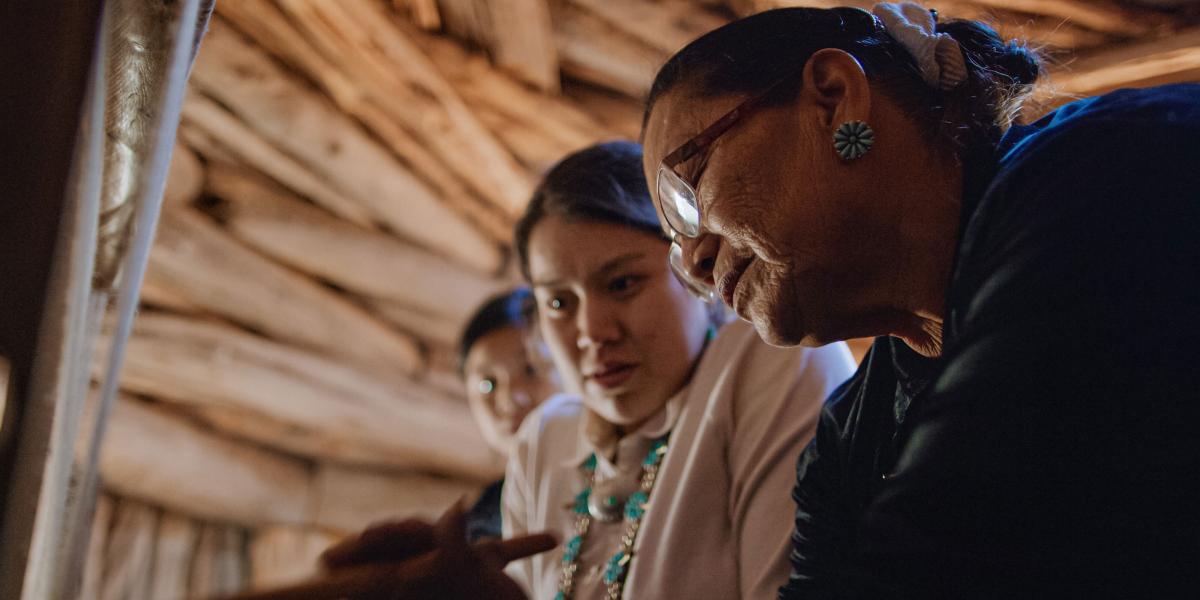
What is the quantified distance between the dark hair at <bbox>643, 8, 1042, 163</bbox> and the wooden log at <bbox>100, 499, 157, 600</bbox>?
298cm

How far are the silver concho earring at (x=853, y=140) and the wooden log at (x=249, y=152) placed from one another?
252cm

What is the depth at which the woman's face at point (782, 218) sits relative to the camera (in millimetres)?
1021

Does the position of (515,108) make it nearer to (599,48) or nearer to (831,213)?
(599,48)

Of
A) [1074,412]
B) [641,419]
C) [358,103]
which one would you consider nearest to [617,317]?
[641,419]

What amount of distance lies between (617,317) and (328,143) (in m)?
1.94

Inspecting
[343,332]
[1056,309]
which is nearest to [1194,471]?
[1056,309]

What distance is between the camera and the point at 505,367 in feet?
8.14

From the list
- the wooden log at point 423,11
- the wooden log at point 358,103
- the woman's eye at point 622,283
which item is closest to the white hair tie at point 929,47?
the woman's eye at point 622,283

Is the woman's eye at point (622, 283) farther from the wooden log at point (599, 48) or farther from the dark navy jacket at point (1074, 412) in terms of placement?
the wooden log at point (599, 48)

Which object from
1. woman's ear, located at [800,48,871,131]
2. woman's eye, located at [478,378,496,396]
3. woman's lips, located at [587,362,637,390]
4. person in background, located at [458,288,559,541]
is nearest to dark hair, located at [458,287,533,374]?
person in background, located at [458,288,559,541]

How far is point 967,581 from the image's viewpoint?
0.73 meters

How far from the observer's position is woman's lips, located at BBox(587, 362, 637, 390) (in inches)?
58.1

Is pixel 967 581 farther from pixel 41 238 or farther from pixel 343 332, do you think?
pixel 343 332

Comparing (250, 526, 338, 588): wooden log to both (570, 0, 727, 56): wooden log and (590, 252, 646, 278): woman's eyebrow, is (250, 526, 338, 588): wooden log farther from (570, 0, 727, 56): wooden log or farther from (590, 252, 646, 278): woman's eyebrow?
(590, 252, 646, 278): woman's eyebrow
